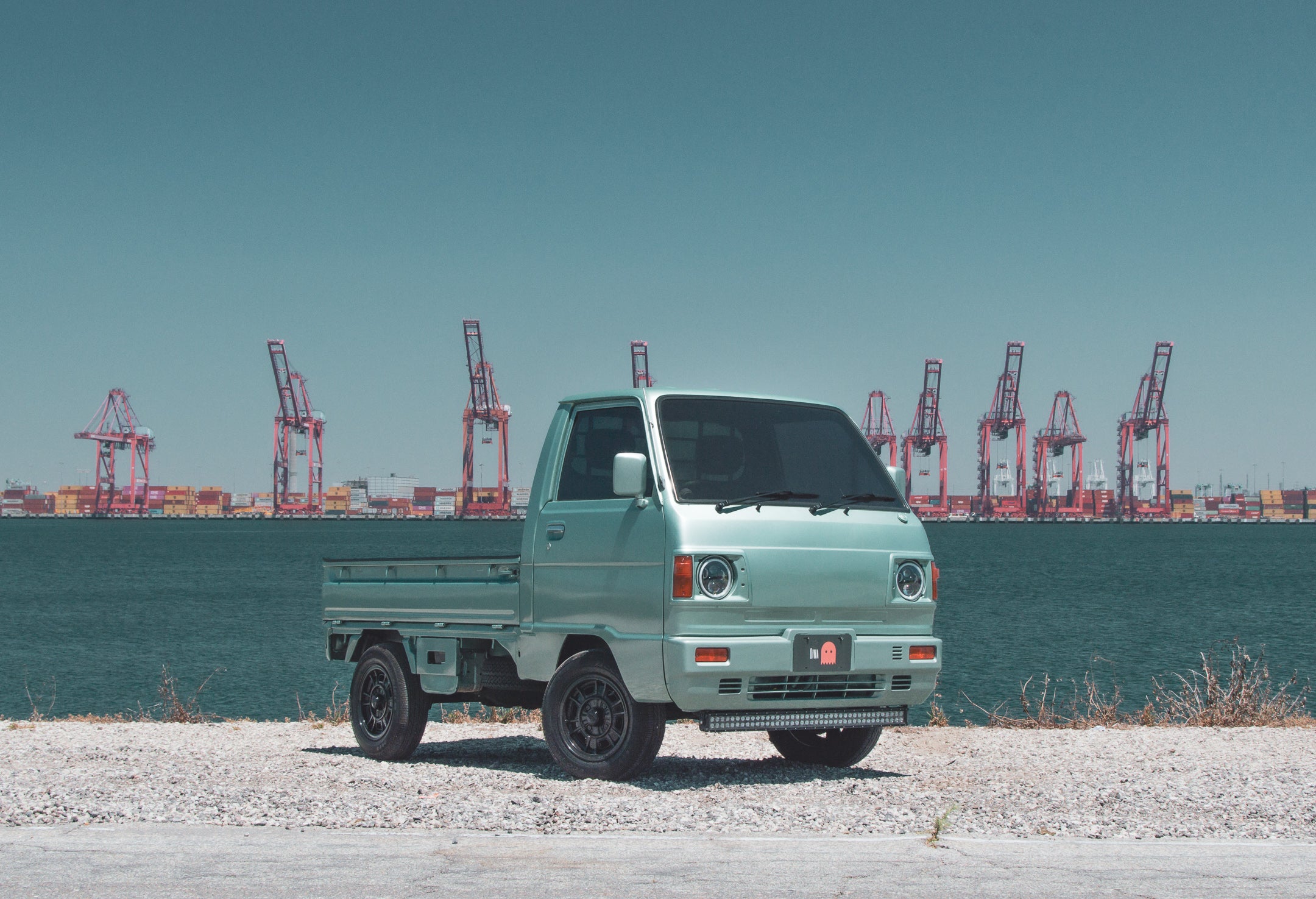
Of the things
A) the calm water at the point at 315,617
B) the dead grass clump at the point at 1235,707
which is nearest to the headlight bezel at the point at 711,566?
the calm water at the point at 315,617

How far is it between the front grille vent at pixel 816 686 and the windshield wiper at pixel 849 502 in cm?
95

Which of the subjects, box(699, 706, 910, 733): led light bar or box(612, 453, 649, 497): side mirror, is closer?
box(612, 453, 649, 497): side mirror

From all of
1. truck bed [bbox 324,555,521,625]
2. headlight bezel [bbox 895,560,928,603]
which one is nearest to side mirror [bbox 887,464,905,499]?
headlight bezel [bbox 895,560,928,603]

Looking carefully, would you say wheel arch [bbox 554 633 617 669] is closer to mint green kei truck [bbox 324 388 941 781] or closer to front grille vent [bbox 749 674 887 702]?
mint green kei truck [bbox 324 388 941 781]

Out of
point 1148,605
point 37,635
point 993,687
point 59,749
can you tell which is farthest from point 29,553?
point 59,749

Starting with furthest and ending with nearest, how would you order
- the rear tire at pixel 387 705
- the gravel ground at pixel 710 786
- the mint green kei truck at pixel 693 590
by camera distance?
1. the rear tire at pixel 387 705
2. the mint green kei truck at pixel 693 590
3. the gravel ground at pixel 710 786

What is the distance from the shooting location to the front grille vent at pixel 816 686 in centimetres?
777

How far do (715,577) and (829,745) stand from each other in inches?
87.7

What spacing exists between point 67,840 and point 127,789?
58.6 inches

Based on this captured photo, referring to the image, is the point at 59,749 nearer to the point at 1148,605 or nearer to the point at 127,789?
the point at 127,789

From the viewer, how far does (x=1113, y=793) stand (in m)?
7.71

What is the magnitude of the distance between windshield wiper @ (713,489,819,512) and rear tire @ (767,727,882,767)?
1.58 m

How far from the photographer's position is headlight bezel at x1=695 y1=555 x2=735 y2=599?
751cm

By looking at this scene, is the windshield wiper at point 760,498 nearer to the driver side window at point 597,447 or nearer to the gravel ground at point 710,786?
the driver side window at point 597,447
